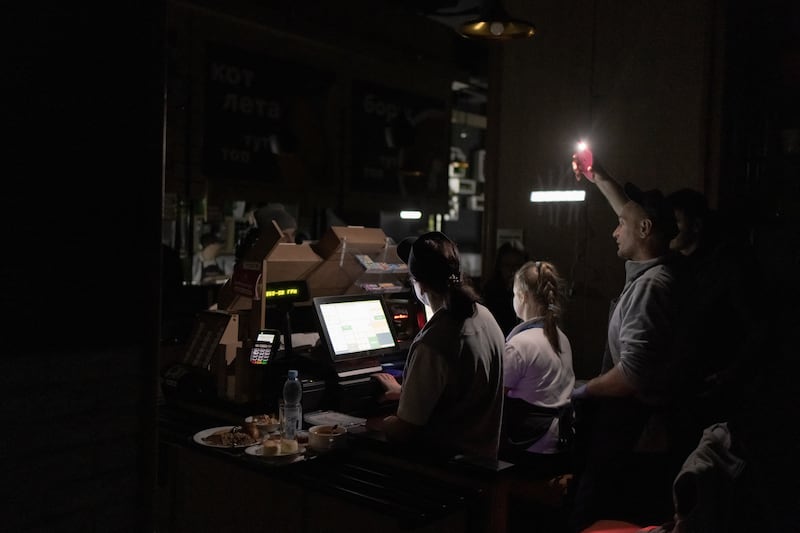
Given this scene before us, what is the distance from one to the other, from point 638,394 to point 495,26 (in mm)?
2171

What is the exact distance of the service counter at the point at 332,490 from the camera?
97.0 inches

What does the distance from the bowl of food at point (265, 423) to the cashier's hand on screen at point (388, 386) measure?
506mm

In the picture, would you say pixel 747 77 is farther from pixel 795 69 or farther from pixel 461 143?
pixel 461 143

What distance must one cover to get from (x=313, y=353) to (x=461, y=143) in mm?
8006

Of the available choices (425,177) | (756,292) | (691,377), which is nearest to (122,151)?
(691,377)

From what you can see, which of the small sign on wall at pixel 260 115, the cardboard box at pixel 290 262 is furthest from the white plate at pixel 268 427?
the small sign on wall at pixel 260 115

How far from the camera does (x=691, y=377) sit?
11.0 ft

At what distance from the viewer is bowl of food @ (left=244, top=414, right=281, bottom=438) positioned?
2924mm

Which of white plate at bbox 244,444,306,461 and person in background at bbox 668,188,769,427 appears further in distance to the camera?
person in background at bbox 668,188,769,427

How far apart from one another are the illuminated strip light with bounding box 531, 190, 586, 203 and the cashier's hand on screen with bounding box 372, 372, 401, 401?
2319 millimetres

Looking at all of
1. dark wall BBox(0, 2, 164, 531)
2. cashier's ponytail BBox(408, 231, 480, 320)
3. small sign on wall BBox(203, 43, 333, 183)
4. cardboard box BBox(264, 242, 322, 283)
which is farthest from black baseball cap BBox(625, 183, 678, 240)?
small sign on wall BBox(203, 43, 333, 183)

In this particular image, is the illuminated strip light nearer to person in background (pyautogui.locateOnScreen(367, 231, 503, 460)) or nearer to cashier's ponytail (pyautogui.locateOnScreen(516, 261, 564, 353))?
cashier's ponytail (pyautogui.locateOnScreen(516, 261, 564, 353))

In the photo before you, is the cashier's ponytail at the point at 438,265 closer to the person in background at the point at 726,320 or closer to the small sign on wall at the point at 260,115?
the person in background at the point at 726,320

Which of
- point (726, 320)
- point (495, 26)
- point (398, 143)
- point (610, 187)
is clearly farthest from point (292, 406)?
point (398, 143)
